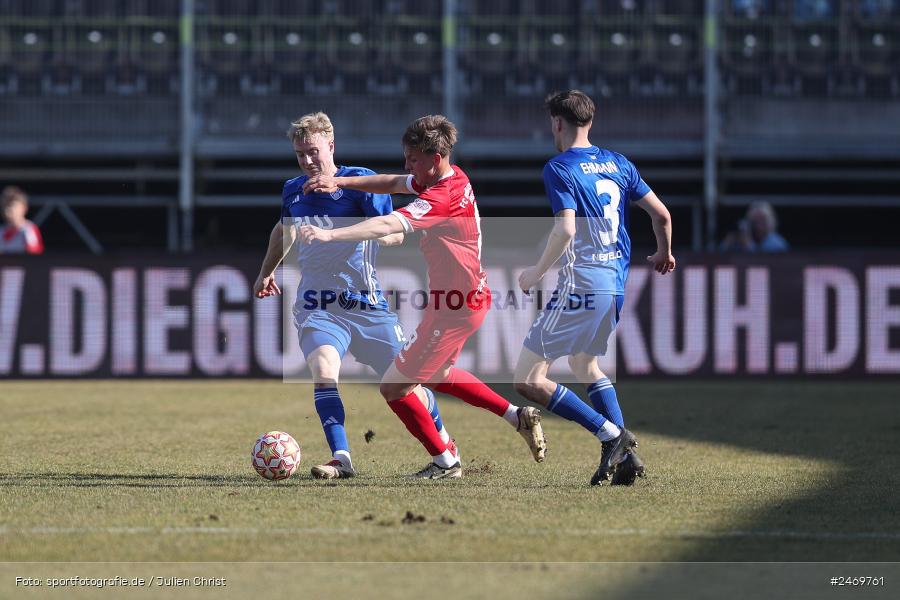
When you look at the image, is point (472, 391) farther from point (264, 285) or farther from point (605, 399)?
point (264, 285)

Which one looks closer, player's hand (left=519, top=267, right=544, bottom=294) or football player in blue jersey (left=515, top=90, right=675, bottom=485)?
player's hand (left=519, top=267, right=544, bottom=294)

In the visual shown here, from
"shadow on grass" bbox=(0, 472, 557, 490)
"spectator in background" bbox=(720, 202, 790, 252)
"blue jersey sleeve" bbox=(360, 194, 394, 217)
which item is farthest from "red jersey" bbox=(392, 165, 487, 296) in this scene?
"spectator in background" bbox=(720, 202, 790, 252)

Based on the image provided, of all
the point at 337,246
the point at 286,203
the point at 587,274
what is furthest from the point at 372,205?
the point at 587,274

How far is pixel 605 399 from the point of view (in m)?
Result: 6.96

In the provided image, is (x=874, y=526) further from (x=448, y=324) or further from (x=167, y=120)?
(x=167, y=120)

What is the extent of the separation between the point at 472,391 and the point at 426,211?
1.06 meters

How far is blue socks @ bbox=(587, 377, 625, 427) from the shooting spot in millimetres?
6938

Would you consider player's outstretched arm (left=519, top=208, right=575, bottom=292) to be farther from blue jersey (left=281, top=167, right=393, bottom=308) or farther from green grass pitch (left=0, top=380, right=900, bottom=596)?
blue jersey (left=281, top=167, right=393, bottom=308)

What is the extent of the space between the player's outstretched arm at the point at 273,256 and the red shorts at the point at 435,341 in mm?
838

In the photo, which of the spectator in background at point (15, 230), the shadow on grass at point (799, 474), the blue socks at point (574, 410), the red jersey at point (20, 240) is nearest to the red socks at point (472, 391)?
the blue socks at point (574, 410)

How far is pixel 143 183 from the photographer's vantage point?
20359 millimetres

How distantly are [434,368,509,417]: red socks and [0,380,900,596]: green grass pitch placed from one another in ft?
1.23

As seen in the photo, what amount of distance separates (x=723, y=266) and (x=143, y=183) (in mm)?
9588

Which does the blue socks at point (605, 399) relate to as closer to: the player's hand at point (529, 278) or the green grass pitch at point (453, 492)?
the green grass pitch at point (453, 492)
